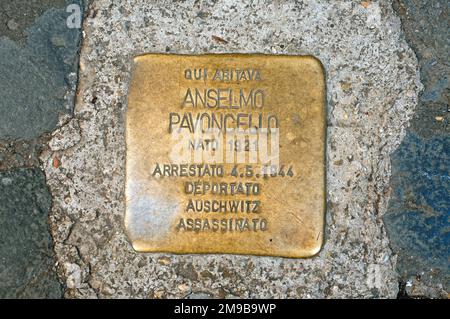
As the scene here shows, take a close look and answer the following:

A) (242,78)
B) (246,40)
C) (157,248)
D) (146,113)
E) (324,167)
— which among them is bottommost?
(157,248)

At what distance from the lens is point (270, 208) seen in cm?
152

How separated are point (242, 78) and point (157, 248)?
0.60m

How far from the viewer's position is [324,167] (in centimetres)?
152

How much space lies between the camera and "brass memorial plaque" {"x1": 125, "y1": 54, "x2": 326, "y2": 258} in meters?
1.52

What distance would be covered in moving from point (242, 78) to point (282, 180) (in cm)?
34

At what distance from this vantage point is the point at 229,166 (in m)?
1.51

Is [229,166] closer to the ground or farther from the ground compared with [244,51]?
closer to the ground

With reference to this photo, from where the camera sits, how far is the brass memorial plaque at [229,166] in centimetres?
152

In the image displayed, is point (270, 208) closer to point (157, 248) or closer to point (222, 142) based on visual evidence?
point (222, 142)
